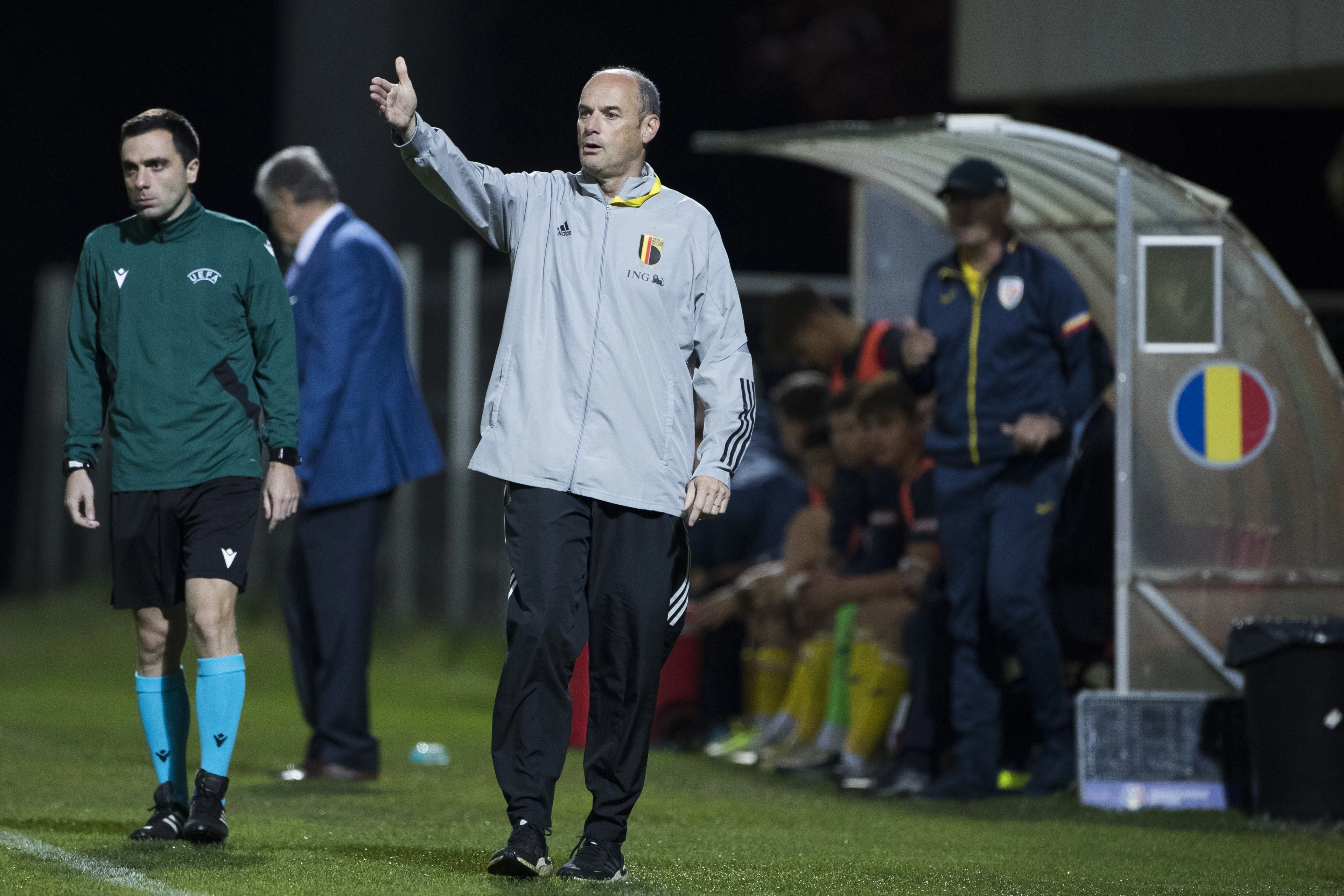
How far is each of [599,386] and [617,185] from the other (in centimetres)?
56

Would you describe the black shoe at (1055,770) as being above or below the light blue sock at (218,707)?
below

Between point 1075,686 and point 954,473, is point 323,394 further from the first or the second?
point 1075,686

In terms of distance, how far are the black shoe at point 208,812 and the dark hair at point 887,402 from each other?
398cm

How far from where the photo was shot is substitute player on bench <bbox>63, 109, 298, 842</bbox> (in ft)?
20.2

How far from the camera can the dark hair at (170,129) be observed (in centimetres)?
621

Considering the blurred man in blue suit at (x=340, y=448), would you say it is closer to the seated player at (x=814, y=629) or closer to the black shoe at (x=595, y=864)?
the seated player at (x=814, y=629)

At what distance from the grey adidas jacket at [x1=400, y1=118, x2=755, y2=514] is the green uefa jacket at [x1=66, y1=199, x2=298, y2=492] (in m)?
0.93

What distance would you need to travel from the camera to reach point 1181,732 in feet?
26.2

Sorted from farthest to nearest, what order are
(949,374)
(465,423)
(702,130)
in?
1. (702,130)
2. (465,423)
3. (949,374)

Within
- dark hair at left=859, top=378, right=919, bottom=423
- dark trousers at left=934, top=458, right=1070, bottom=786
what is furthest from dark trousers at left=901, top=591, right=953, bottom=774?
dark hair at left=859, top=378, right=919, bottom=423

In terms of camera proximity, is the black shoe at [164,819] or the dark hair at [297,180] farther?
the dark hair at [297,180]

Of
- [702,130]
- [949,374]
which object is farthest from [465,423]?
[949,374]

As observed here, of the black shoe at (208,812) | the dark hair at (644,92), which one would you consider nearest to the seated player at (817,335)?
the dark hair at (644,92)

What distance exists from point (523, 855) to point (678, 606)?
79 centimetres
